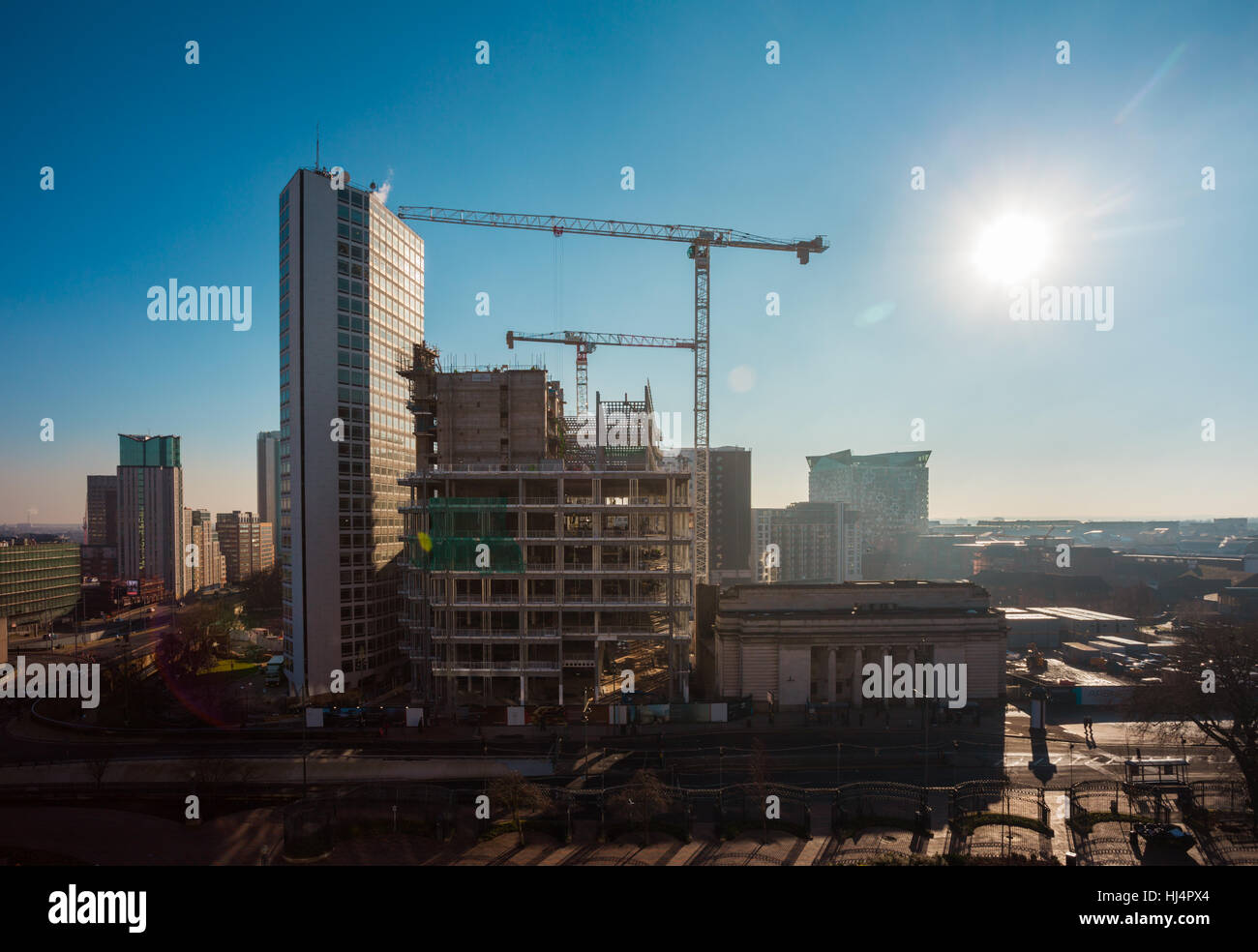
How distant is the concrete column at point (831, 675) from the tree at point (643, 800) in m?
23.0

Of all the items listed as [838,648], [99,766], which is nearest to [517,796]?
[99,766]

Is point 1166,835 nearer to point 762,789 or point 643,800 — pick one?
point 762,789

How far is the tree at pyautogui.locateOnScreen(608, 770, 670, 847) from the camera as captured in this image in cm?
2544

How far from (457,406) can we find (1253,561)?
147766 millimetres

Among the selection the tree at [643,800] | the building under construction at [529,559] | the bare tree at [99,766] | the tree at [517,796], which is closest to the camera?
the tree at [643,800]

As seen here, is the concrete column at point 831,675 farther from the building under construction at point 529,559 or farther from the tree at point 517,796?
the tree at point 517,796

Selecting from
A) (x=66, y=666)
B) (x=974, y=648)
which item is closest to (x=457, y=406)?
(x=66, y=666)

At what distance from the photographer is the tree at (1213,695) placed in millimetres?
26359

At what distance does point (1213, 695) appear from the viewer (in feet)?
94.6

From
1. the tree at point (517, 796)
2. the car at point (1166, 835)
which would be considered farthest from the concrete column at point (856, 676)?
the tree at point (517, 796)

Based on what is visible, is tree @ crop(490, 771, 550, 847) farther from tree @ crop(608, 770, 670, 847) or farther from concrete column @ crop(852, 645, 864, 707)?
concrete column @ crop(852, 645, 864, 707)

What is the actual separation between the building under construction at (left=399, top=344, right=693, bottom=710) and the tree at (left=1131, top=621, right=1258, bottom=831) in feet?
86.8

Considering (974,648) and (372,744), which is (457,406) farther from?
(974,648)

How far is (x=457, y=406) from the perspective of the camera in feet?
159
